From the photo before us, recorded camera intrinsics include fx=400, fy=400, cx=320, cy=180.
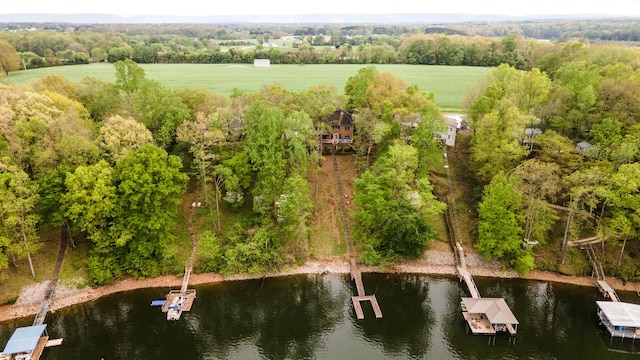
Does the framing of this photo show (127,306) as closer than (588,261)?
Yes

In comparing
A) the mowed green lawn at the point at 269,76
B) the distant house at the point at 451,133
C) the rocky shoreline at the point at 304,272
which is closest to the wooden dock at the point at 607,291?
the rocky shoreline at the point at 304,272

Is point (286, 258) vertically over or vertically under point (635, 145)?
under

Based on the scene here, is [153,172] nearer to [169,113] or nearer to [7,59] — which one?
[169,113]

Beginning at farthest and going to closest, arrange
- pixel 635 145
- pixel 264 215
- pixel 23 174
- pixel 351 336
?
pixel 264 215 < pixel 635 145 < pixel 23 174 < pixel 351 336

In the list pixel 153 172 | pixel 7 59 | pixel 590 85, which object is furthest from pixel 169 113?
pixel 7 59

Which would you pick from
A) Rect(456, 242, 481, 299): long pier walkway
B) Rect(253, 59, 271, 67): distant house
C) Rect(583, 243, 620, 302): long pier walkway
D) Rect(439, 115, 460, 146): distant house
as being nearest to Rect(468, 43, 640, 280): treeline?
Rect(583, 243, 620, 302): long pier walkway

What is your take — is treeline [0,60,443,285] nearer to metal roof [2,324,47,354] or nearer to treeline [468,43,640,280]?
treeline [468,43,640,280]

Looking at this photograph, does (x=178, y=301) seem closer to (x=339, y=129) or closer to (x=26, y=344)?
(x=26, y=344)
